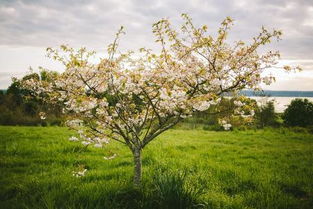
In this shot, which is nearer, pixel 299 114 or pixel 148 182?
pixel 148 182

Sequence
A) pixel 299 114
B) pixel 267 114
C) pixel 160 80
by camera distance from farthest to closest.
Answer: pixel 299 114 → pixel 267 114 → pixel 160 80

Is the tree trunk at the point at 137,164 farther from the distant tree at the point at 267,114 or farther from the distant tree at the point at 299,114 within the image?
the distant tree at the point at 299,114

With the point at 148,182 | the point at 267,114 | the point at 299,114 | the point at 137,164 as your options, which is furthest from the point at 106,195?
the point at 299,114

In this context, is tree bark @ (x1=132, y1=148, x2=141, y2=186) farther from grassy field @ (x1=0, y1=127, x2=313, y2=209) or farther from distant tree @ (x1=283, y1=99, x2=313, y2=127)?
distant tree @ (x1=283, y1=99, x2=313, y2=127)

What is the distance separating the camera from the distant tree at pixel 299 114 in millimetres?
33125

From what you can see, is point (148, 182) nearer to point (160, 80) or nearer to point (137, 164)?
point (137, 164)

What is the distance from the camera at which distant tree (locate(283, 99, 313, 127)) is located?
33125 millimetres

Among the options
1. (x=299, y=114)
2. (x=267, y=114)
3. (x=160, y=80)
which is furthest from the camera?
(x=299, y=114)

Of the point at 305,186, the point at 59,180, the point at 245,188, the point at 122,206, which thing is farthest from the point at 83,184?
the point at 305,186

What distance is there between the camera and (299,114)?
33875mm

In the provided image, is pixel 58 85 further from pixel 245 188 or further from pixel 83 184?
pixel 245 188

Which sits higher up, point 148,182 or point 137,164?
point 137,164

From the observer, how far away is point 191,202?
13.3 feet

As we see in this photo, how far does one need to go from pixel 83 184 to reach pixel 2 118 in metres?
22.4
